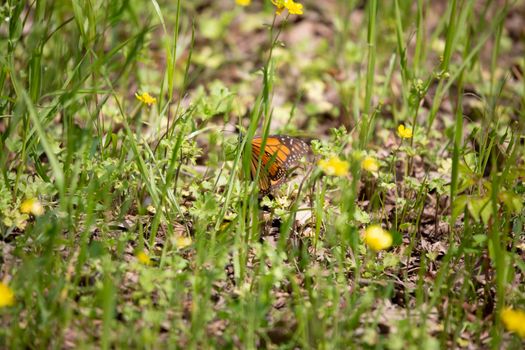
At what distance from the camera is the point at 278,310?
255 centimetres

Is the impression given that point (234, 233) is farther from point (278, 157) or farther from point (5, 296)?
point (5, 296)

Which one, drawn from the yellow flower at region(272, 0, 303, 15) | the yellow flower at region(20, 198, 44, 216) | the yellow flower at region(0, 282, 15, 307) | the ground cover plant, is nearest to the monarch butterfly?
the ground cover plant

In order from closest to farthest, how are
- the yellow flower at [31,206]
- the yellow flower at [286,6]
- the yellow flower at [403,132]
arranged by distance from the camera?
the yellow flower at [31,206] < the yellow flower at [286,6] < the yellow flower at [403,132]

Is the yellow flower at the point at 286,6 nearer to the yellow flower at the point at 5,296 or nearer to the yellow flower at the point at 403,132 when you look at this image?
the yellow flower at the point at 403,132

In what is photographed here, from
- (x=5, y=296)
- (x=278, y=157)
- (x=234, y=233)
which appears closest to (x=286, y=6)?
(x=278, y=157)

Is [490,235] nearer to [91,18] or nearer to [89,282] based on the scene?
[89,282]

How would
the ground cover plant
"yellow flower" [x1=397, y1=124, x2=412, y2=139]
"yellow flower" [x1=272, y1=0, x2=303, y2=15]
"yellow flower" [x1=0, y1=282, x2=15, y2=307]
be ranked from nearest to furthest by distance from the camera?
"yellow flower" [x1=0, y1=282, x2=15, y2=307], the ground cover plant, "yellow flower" [x1=272, y1=0, x2=303, y2=15], "yellow flower" [x1=397, y1=124, x2=412, y2=139]

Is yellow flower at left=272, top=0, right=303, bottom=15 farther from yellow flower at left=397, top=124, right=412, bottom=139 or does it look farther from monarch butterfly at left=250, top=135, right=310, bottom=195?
yellow flower at left=397, top=124, right=412, bottom=139

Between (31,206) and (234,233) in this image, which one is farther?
(234,233)

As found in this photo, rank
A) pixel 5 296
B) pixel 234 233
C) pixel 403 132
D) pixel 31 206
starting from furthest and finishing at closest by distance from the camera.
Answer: pixel 403 132, pixel 234 233, pixel 31 206, pixel 5 296

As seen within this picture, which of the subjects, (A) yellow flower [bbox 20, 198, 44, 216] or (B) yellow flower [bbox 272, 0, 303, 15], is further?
(B) yellow flower [bbox 272, 0, 303, 15]

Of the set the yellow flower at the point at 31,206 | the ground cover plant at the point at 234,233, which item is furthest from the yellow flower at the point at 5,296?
the yellow flower at the point at 31,206

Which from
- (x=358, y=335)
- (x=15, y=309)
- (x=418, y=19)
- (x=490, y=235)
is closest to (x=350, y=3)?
(x=418, y=19)

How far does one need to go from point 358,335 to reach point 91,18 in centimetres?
177
